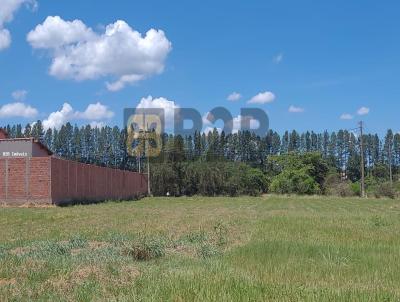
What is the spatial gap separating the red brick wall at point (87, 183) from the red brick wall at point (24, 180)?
1.74 feet

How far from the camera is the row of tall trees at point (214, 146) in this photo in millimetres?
99831

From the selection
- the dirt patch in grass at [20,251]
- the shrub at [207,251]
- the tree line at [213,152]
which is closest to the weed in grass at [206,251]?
the shrub at [207,251]

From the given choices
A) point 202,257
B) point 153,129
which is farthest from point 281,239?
point 153,129

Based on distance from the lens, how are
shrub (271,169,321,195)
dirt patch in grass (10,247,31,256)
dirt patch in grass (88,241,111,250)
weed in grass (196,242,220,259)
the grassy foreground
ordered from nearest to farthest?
1. the grassy foreground
2. weed in grass (196,242,220,259)
3. dirt patch in grass (10,247,31,256)
4. dirt patch in grass (88,241,111,250)
5. shrub (271,169,321,195)

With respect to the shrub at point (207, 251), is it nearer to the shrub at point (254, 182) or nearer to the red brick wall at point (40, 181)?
the red brick wall at point (40, 181)

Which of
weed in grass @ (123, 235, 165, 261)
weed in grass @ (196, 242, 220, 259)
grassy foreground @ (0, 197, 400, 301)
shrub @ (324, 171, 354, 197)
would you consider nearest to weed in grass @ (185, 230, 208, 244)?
grassy foreground @ (0, 197, 400, 301)

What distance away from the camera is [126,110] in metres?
60.7

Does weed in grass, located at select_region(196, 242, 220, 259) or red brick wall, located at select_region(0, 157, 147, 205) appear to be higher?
red brick wall, located at select_region(0, 157, 147, 205)

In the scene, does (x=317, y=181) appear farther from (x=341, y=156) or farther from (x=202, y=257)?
(x=202, y=257)

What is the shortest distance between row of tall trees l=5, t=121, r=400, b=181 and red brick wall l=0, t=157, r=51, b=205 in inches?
1809

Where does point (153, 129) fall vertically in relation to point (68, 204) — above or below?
above

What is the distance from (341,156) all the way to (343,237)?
122653 millimetres

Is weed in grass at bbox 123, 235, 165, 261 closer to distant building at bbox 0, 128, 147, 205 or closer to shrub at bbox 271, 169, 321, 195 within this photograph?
distant building at bbox 0, 128, 147, 205

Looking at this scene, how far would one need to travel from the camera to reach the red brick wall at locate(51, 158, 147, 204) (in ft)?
127
